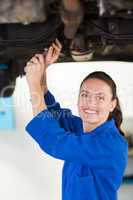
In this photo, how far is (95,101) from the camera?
1.36m

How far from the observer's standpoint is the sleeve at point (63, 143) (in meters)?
1.26

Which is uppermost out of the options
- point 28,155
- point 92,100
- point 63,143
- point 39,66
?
point 39,66

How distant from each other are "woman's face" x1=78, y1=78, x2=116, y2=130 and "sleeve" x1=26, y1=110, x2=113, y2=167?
9cm

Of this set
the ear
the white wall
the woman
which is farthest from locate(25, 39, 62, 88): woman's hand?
the white wall

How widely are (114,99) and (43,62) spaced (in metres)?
0.30

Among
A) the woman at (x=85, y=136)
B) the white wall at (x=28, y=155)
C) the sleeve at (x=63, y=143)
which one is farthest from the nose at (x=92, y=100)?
the white wall at (x=28, y=155)

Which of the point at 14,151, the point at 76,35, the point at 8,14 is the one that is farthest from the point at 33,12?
the point at 14,151

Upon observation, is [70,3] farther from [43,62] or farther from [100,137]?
[100,137]

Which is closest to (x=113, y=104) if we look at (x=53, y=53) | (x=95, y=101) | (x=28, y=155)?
(x=95, y=101)

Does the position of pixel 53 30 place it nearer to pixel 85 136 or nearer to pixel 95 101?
pixel 95 101

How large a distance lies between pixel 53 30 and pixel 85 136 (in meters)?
0.40

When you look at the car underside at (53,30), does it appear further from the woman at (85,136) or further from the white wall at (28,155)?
the white wall at (28,155)

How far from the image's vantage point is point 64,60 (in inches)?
66.9

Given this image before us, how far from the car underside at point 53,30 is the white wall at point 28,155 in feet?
2.29
